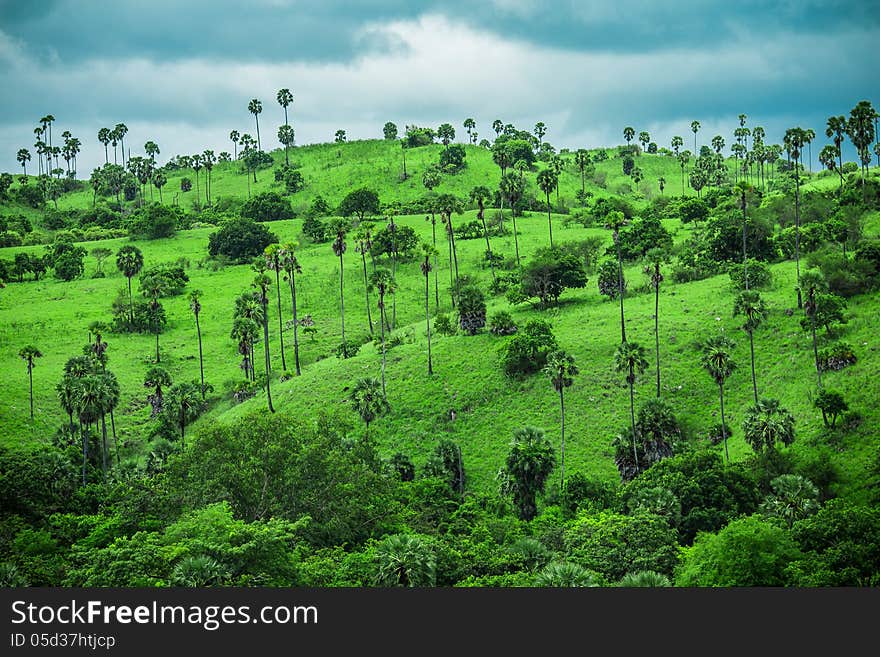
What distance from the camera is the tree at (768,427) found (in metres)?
79.9

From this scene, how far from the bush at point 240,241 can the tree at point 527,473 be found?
4322 inches

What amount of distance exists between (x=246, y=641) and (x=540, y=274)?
99889mm

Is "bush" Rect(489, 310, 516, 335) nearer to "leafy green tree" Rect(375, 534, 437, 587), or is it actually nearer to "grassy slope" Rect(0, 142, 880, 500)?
"grassy slope" Rect(0, 142, 880, 500)

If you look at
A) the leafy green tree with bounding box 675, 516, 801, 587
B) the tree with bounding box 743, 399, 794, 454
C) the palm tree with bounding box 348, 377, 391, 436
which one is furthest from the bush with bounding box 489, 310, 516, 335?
the leafy green tree with bounding box 675, 516, 801, 587

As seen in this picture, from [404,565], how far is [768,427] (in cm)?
4334

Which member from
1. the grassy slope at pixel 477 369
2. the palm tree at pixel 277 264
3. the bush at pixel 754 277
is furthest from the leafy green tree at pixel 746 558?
the bush at pixel 754 277

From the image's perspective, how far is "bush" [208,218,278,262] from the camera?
592 ft

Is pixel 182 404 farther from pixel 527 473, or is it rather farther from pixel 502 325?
pixel 527 473

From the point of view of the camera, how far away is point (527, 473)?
8125 centimetres

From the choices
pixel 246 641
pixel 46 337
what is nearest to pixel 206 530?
pixel 246 641

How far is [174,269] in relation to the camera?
167875 millimetres

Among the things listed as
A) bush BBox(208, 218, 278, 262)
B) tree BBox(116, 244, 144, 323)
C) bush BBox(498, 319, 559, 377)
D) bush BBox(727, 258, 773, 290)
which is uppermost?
bush BBox(208, 218, 278, 262)

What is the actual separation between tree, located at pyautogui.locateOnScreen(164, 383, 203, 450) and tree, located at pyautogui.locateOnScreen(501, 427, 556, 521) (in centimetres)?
4240

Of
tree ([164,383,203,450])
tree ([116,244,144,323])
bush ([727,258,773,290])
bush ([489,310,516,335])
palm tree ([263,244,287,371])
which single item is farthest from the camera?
tree ([116,244,144,323])
